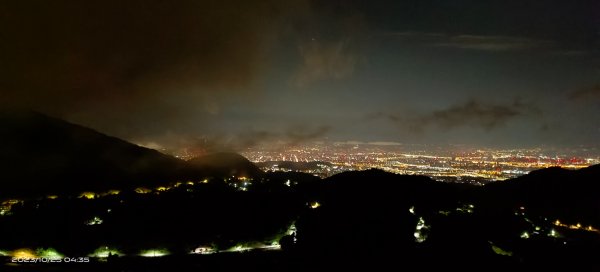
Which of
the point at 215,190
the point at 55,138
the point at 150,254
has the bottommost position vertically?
the point at 150,254

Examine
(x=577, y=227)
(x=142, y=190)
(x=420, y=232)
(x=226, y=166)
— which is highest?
(x=226, y=166)

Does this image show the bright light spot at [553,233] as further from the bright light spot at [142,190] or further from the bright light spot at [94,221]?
the bright light spot at [142,190]

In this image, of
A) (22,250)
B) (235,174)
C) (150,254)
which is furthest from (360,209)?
(235,174)

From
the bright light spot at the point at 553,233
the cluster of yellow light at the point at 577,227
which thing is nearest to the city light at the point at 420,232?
the bright light spot at the point at 553,233

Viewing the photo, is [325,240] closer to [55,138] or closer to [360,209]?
[360,209]

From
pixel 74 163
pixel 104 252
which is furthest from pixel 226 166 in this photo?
pixel 104 252

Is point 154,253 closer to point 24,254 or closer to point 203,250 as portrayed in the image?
point 203,250

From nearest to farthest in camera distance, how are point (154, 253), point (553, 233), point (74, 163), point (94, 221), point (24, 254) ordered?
point (24, 254), point (154, 253), point (94, 221), point (553, 233), point (74, 163)
